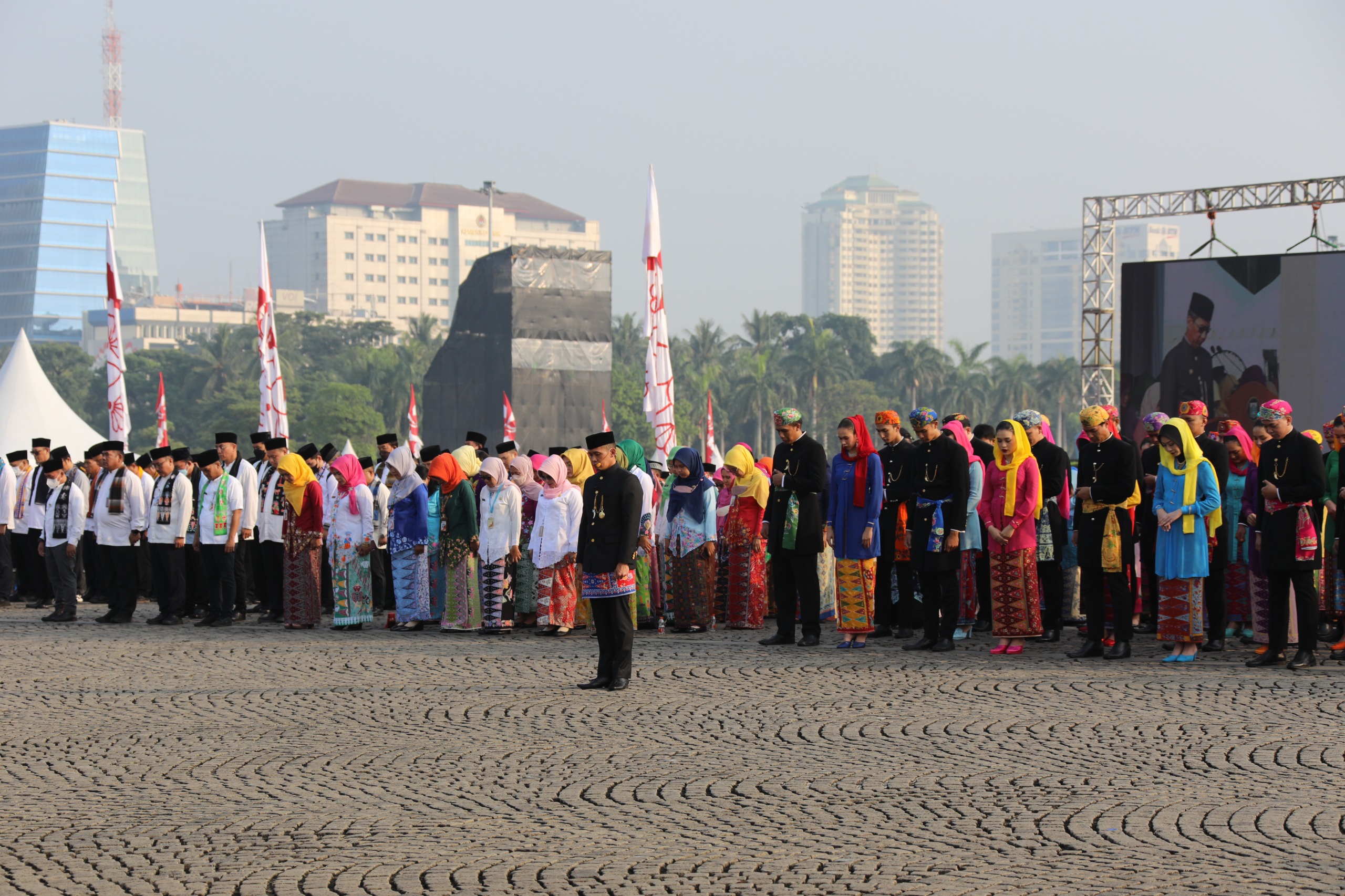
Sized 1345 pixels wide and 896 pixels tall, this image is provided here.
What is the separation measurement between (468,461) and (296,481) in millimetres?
1534

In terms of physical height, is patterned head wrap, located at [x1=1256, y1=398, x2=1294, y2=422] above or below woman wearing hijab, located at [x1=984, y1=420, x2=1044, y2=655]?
above

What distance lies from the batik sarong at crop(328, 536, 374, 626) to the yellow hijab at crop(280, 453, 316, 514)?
487 millimetres

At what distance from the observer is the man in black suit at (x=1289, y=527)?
9219 mm

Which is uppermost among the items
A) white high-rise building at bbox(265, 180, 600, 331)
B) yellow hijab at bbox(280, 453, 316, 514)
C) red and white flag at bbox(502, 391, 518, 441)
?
white high-rise building at bbox(265, 180, 600, 331)

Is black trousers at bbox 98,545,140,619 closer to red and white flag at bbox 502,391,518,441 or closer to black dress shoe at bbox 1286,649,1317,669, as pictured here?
black dress shoe at bbox 1286,649,1317,669

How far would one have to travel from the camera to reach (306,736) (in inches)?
285

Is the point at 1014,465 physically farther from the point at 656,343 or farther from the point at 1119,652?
the point at 656,343

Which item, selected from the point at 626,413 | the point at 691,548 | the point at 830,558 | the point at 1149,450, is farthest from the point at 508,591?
the point at 626,413

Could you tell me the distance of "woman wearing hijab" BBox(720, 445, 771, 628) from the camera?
482 inches

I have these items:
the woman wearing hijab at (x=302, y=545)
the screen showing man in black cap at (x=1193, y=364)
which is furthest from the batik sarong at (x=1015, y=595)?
the screen showing man in black cap at (x=1193, y=364)

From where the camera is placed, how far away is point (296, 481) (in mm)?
12750

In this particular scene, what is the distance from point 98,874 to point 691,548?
24.7ft

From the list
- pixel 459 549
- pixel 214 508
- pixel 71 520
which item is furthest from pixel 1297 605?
pixel 71 520

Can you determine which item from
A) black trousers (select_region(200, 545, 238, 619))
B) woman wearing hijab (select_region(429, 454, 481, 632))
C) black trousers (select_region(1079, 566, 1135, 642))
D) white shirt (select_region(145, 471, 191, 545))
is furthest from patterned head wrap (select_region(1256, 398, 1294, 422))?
white shirt (select_region(145, 471, 191, 545))
